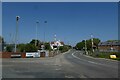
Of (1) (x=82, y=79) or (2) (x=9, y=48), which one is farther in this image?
(2) (x=9, y=48)

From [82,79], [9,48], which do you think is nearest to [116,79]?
[82,79]

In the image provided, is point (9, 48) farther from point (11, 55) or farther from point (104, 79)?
point (104, 79)

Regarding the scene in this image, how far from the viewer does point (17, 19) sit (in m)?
59.6

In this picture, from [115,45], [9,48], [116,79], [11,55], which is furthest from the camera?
[115,45]

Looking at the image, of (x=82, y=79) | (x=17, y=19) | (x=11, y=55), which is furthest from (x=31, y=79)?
(x=11, y=55)

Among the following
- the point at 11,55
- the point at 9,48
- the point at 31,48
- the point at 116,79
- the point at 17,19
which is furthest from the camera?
the point at 9,48

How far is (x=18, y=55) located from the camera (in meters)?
72.9

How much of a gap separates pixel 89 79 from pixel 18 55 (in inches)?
2228

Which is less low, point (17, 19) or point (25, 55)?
point (17, 19)

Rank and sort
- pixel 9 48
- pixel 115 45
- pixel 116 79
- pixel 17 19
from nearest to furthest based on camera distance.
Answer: pixel 116 79 < pixel 17 19 < pixel 9 48 < pixel 115 45

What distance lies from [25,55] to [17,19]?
1700 cm

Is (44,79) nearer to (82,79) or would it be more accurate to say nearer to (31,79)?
(31,79)

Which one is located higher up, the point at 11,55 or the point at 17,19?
the point at 17,19

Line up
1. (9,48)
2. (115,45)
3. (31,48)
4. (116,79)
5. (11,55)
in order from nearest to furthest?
1. (116,79)
2. (11,55)
3. (31,48)
4. (9,48)
5. (115,45)
